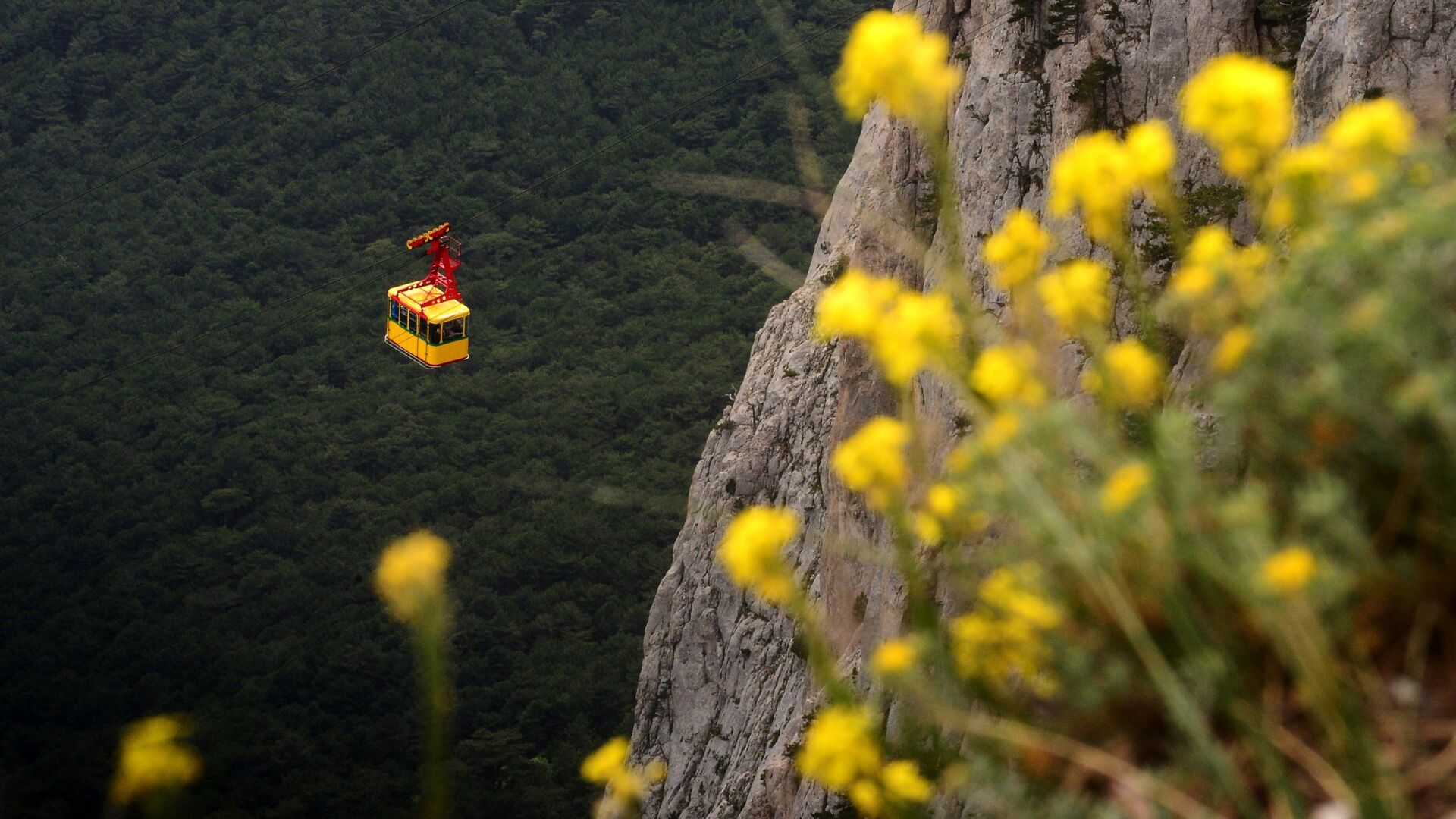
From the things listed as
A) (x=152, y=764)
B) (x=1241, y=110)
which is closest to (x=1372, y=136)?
(x=1241, y=110)

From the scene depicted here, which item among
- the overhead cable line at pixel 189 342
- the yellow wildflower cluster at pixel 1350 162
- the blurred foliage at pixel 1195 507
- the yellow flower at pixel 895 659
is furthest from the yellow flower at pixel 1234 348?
the overhead cable line at pixel 189 342

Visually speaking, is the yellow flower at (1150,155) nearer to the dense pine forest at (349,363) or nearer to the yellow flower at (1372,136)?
the yellow flower at (1372,136)

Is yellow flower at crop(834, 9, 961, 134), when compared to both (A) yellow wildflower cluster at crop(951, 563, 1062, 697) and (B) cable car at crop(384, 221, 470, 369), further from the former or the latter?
(B) cable car at crop(384, 221, 470, 369)

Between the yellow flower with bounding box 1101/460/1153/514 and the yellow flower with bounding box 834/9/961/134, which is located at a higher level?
the yellow flower with bounding box 834/9/961/134

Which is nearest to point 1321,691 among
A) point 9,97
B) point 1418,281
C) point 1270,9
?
point 1418,281

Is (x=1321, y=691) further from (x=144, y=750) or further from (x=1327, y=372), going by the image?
(x=144, y=750)

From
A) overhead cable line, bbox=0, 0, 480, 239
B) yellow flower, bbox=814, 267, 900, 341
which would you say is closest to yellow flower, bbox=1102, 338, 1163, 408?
yellow flower, bbox=814, 267, 900, 341

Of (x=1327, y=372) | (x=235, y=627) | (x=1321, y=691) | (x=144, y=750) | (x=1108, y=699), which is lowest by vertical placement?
(x=235, y=627)
